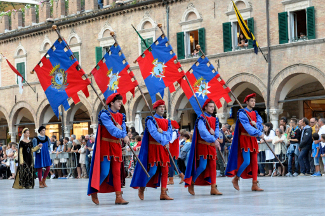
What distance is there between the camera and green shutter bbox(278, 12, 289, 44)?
25875 millimetres

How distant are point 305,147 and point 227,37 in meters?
11.3

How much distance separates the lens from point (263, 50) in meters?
26.7

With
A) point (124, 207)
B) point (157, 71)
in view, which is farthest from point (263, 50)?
point (124, 207)

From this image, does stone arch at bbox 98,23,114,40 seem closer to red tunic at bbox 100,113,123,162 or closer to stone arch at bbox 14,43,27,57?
stone arch at bbox 14,43,27,57

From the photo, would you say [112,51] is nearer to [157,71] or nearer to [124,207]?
[157,71]

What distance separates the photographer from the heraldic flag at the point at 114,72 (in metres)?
14.4

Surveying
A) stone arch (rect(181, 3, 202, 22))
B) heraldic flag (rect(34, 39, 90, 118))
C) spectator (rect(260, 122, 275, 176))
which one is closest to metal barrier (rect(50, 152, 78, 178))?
spectator (rect(260, 122, 275, 176))

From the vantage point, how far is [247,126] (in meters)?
11.7

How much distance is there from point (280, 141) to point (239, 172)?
7223 mm

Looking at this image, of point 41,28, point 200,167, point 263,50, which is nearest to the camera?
point 200,167

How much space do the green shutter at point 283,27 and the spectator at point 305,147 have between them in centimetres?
868

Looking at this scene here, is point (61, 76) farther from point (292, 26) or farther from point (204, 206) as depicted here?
point (292, 26)

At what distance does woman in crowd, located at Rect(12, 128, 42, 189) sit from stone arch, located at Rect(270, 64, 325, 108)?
1290cm

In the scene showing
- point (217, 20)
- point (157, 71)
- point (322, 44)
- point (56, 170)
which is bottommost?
point (56, 170)
